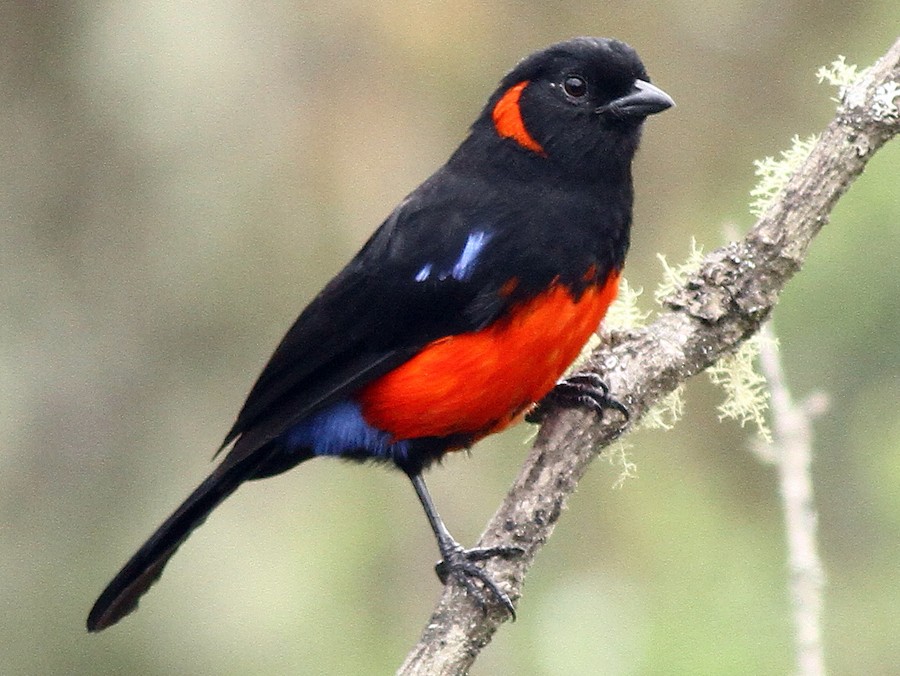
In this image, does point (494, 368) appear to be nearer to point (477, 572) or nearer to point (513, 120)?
point (477, 572)

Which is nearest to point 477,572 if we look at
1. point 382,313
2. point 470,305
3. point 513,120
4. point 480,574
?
point 480,574

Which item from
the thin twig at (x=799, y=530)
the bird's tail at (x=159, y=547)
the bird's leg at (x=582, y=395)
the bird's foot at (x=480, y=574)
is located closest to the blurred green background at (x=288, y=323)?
the bird's tail at (x=159, y=547)

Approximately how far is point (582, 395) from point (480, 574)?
2.03 feet

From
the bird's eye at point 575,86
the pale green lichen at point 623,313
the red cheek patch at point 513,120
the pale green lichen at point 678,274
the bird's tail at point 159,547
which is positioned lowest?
the bird's tail at point 159,547

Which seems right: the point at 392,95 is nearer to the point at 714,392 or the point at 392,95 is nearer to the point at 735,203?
the point at 735,203

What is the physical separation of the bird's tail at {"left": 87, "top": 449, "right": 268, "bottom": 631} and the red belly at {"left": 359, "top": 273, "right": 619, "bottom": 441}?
0.49 m

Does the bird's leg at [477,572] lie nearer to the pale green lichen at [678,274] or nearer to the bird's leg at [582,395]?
the bird's leg at [582,395]

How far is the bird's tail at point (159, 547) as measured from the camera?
3.94 m

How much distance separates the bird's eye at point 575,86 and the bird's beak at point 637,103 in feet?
0.25

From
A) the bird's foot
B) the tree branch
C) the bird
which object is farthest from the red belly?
the bird's foot

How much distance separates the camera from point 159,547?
403 centimetres

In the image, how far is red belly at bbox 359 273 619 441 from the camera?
368 cm

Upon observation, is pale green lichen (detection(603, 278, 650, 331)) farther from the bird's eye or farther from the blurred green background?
the blurred green background

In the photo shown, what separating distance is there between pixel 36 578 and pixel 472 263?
212cm
